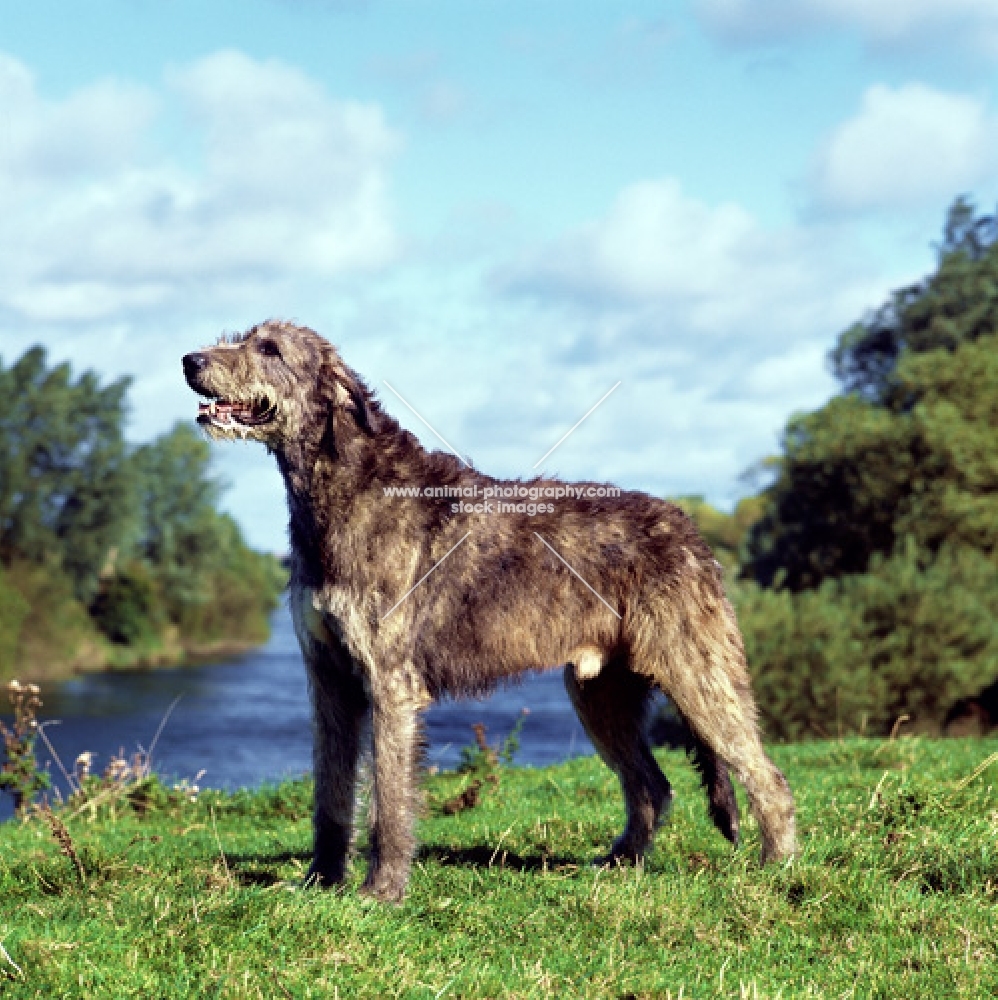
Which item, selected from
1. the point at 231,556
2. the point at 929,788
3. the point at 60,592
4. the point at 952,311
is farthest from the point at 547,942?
the point at 231,556

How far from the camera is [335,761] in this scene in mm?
7461

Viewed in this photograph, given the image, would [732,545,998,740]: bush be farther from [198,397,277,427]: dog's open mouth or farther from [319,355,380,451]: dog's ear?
[198,397,277,427]: dog's open mouth

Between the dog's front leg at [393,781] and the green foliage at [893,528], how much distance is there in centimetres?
1753

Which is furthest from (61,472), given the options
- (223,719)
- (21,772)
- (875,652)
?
(21,772)

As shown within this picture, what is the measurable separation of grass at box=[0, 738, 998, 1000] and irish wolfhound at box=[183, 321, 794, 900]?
579mm

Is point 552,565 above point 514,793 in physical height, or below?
above

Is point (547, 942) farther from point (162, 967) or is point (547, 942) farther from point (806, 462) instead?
point (806, 462)

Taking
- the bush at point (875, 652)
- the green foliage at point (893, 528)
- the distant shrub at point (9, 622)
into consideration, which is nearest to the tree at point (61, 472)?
the distant shrub at point (9, 622)

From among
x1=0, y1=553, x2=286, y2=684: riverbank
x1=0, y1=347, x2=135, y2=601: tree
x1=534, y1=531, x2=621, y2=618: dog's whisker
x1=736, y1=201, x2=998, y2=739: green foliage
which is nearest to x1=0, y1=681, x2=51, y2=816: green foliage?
x1=534, y1=531, x2=621, y2=618: dog's whisker

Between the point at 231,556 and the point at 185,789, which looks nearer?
the point at 185,789

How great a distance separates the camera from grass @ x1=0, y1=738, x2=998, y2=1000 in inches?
210

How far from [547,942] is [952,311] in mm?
45094

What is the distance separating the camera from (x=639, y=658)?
24.6 ft

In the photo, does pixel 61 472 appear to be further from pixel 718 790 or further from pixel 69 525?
pixel 718 790
